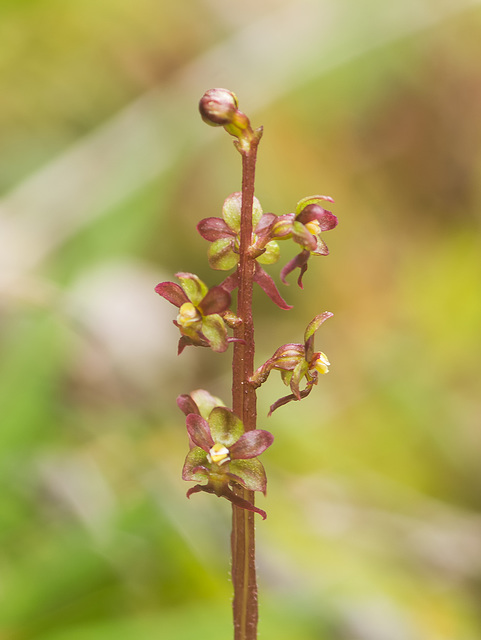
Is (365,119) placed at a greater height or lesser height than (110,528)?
greater

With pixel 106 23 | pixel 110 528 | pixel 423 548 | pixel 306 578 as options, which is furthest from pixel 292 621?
pixel 106 23

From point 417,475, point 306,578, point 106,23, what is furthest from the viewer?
point 106,23

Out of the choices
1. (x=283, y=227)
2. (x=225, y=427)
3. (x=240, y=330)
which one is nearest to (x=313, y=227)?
(x=283, y=227)

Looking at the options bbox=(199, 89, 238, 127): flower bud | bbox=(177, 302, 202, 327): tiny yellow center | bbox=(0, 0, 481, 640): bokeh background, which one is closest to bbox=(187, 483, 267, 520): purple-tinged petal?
bbox=(177, 302, 202, 327): tiny yellow center

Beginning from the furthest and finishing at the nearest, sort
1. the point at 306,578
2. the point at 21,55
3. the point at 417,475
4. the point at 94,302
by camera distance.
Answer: the point at 21,55, the point at 94,302, the point at 417,475, the point at 306,578

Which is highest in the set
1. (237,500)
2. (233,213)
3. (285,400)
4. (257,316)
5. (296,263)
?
(257,316)

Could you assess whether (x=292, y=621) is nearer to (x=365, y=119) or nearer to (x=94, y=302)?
(x=94, y=302)

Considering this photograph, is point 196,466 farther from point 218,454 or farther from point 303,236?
point 303,236
